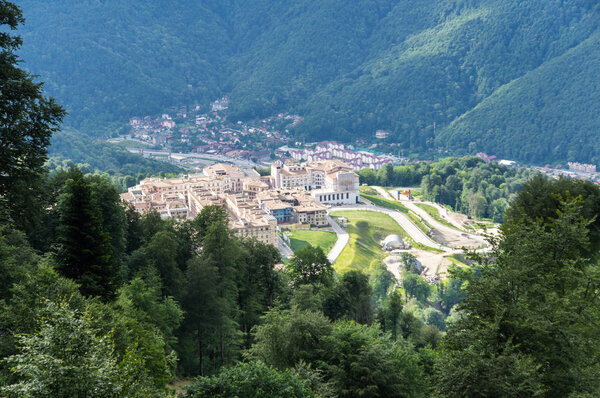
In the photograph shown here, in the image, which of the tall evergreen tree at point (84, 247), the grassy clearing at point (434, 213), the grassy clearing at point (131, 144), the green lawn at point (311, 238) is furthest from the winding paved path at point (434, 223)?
the grassy clearing at point (131, 144)

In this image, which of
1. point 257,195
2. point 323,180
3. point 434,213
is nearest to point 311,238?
point 257,195

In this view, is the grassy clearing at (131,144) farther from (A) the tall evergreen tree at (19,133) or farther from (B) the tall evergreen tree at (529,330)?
(B) the tall evergreen tree at (529,330)

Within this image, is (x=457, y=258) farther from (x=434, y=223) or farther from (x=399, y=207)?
(x=399, y=207)

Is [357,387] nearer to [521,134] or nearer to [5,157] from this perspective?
[5,157]

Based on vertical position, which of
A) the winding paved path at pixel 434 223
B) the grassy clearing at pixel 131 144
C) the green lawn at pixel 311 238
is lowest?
the green lawn at pixel 311 238

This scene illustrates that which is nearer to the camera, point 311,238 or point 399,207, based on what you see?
point 311,238

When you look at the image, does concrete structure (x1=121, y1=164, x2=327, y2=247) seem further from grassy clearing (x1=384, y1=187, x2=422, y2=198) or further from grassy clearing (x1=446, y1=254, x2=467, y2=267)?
grassy clearing (x1=384, y1=187, x2=422, y2=198)
